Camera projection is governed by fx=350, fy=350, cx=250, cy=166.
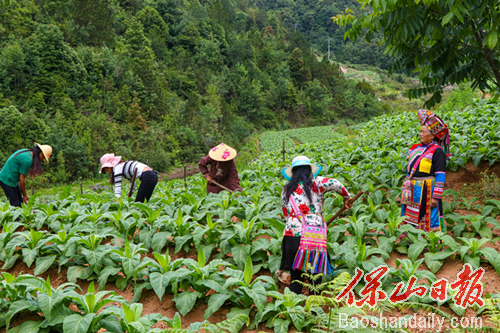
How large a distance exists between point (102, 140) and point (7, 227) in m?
23.6

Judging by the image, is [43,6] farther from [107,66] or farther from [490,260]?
[490,260]

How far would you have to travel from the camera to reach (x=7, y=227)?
16.0ft

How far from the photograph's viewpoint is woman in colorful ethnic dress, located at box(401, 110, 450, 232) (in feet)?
14.6

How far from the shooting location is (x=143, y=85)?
35.6m

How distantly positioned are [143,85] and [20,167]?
1234 inches

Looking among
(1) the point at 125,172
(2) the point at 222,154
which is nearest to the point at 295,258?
(2) the point at 222,154

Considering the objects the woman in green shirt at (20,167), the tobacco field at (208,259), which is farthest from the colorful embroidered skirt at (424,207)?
the woman in green shirt at (20,167)

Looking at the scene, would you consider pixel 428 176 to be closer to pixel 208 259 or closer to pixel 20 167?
pixel 208 259

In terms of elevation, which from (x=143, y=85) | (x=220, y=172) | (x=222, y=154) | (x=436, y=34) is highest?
(x=436, y=34)

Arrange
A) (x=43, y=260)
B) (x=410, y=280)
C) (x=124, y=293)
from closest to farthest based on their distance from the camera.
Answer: (x=410, y=280) < (x=124, y=293) < (x=43, y=260)

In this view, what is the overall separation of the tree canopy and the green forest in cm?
1894

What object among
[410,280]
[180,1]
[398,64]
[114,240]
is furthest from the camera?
[180,1]

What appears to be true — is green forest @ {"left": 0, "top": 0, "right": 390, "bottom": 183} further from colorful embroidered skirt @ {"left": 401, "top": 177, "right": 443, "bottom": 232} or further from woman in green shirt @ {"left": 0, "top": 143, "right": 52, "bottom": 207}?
Result: colorful embroidered skirt @ {"left": 401, "top": 177, "right": 443, "bottom": 232}

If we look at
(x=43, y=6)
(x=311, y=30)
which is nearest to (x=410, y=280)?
(x=43, y=6)
